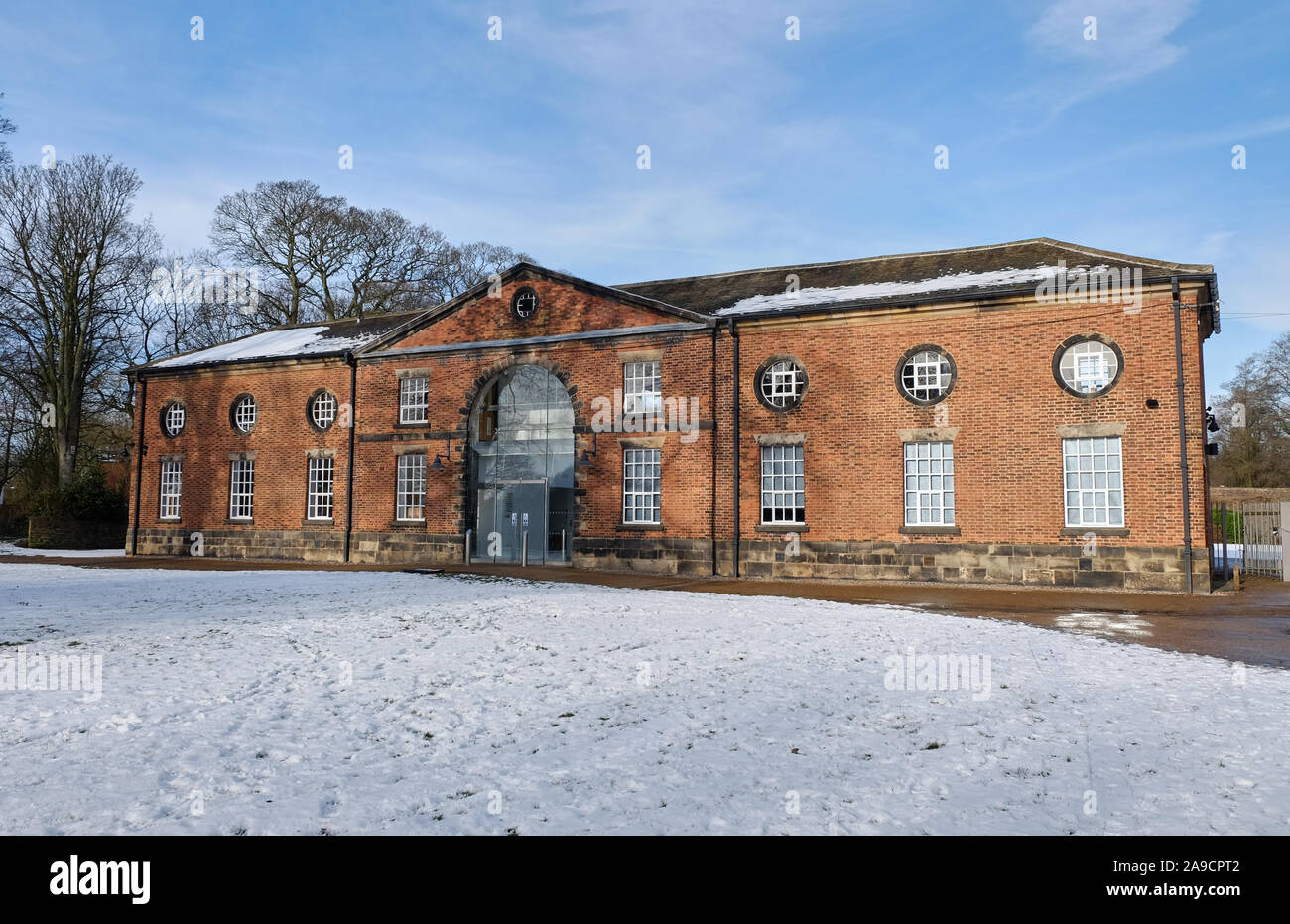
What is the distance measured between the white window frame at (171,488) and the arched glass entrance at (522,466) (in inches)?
435

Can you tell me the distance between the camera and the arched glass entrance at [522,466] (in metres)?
21.9

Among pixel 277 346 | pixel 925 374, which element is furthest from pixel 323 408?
pixel 925 374

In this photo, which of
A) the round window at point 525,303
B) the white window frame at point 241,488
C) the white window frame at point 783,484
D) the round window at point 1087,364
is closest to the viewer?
the round window at point 1087,364

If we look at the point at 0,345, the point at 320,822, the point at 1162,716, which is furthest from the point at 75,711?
the point at 0,345

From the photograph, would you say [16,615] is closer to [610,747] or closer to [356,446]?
[610,747]

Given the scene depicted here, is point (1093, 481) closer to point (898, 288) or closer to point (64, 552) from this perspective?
point (898, 288)

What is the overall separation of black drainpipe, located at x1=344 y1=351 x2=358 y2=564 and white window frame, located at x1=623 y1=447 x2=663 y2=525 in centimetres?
838

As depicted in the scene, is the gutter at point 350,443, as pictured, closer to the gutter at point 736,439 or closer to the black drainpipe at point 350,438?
the black drainpipe at point 350,438

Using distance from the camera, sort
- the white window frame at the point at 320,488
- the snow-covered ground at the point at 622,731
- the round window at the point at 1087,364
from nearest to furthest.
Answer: the snow-covered ground at the point at 622,731 < the round window at the point at 1087,364 < the white window frame at the point at 320,488

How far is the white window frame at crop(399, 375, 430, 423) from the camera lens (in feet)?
76.9

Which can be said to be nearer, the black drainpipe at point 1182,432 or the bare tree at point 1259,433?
the black drainpipe at point 1182,432

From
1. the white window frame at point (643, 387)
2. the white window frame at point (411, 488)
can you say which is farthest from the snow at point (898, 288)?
the white window frame at point (411, 488)
